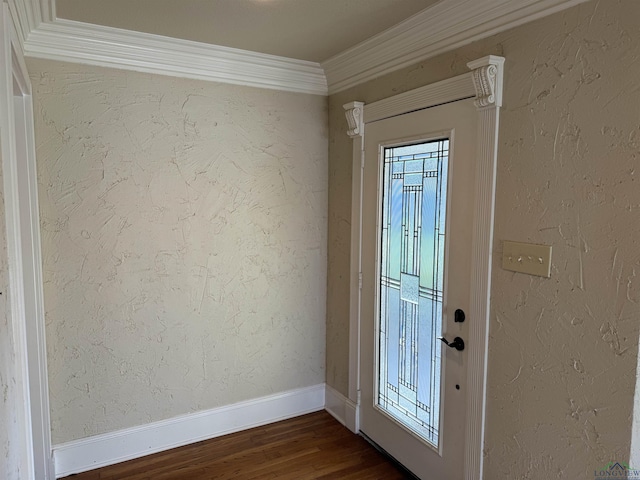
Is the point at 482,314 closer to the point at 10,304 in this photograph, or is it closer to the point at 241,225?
the point at 241,225

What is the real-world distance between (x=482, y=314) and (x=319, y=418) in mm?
1672

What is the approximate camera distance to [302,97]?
300 cm

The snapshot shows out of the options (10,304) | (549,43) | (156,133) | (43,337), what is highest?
(549,43)

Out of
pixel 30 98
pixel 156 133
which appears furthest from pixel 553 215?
pixel 30 98

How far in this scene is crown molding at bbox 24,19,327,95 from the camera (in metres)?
2.27

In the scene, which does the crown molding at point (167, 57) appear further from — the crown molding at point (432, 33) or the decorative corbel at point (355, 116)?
the decorative corbel at point (355, 116)

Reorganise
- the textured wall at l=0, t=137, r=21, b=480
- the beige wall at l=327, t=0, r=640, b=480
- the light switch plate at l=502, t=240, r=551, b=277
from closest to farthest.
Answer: the textured wall at l=0, t=137, r=21, b=480 < the beige wall at l=327, t=0, r=640, b=480 < the light switch plate at l=502, t=240, r=551, b=277

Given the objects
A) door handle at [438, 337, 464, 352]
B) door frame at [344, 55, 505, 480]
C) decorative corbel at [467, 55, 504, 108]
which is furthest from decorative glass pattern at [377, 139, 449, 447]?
decorative corbel at [467, 55, 504, 108]

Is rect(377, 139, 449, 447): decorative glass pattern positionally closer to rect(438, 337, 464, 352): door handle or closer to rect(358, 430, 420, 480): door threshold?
rect(438, 337, 464, 352): door handle

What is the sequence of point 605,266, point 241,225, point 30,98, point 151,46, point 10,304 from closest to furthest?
point 10,304 < point 605,266 < point 30,98 < point 151,46 < point 241,225

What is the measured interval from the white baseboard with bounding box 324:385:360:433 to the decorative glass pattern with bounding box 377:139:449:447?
306 mm

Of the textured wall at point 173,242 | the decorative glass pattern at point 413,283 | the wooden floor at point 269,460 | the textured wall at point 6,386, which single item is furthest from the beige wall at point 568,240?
the textured wall at point 6,386

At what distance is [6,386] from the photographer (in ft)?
4.12

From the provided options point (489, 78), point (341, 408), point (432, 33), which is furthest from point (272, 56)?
point (341, 408)
